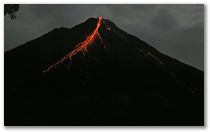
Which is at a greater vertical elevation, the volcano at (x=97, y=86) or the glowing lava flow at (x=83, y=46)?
the glowing lava flow at (x=83, y=46)

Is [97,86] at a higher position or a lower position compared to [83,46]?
lower

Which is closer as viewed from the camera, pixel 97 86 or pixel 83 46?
pixel 97 86

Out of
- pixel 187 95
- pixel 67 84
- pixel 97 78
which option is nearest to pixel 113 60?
pixel 97 78

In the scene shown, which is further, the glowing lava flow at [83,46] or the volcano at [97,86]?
the glowing lava flow at [83,46]

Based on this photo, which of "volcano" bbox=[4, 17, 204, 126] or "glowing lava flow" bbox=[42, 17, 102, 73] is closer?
"volcano" bbox=[4, 17, 204, 126]

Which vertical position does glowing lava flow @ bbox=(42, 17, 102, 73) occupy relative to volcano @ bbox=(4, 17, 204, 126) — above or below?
above

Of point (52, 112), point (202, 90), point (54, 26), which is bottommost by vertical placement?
point (52, 112)

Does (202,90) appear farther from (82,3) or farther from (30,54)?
(30,54)

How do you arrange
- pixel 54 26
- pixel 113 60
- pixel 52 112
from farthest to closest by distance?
pixel 113 60 < pixel 54 26 < pixel 52 112
